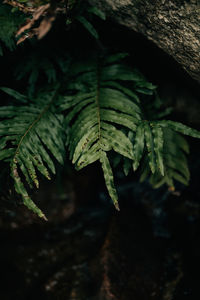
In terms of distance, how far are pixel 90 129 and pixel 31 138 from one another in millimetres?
365

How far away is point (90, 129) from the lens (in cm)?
158

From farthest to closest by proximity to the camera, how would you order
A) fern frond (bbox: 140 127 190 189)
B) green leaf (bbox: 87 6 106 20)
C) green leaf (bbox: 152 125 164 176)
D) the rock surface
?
fern frond (bbox: 140 127 190 189), green leaf (bbox: 87 6 106 20), green leaf (bbox: 152 125 164 176), the rock surface

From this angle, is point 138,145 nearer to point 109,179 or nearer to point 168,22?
point 109,179

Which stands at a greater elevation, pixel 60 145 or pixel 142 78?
pixel 142 78

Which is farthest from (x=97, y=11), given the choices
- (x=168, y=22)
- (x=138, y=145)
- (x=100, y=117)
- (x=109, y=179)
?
(x=109, y=179)

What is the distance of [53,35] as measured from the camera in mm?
1963

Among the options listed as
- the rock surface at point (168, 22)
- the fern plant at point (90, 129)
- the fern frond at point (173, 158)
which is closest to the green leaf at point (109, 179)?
the fern plant at point (90, 129)

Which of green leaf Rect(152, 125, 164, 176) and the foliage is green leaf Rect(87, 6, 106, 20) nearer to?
the foliage

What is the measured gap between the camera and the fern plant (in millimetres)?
1477

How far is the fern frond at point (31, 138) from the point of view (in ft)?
4.86

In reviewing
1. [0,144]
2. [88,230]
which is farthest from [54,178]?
[0,144]

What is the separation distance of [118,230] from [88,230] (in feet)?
1.18

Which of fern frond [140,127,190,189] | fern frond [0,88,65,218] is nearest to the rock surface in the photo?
fern frond [140,127,190,189]

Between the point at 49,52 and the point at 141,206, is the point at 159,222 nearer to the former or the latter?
the point at 141,206
